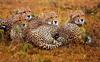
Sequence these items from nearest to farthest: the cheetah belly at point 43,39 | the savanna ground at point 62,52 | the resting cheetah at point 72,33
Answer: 1. the savanna ground at point 62,52
2. the cheetah belly at point 43,39
3. the resting cheetah at point 72,33

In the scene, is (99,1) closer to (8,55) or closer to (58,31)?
(58,31)

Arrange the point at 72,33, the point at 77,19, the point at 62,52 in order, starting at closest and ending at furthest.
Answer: the point at 62,52, the point at 72,33, the point at 77,19

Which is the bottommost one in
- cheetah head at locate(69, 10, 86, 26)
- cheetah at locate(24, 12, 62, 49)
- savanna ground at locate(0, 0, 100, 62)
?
savanna ground at locate(0, 0, 100, 62)

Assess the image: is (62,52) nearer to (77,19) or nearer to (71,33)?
(71,33)

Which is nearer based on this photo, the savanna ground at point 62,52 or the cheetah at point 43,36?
the savanna ground at point 62,52

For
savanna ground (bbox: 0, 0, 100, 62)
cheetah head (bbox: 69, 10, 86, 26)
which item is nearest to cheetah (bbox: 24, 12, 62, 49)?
savanna ground (bbox: 0, 0, 100, 62)

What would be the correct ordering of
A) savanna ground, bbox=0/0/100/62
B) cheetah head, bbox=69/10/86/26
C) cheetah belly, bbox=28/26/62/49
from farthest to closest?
cheetah head, bbox=69/10/86/26 → cheetah belly, bbox=28/26/62/49 → savanna ground, bbox=0/0/100/62

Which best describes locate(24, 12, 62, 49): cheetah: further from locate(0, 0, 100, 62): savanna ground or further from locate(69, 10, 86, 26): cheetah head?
locate(69, 10, 86, 26): cheetah head

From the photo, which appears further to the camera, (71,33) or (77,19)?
(77,19)

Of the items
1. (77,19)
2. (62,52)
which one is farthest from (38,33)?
(77,19)

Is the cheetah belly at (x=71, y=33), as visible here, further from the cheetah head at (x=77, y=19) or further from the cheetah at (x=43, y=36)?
the cheetah head at (x=77, y=19)

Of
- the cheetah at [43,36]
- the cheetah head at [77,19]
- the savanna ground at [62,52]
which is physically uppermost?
the cheetah head at [77,19]

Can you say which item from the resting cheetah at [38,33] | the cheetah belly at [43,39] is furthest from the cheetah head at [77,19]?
the cheetah belly at [43,39]

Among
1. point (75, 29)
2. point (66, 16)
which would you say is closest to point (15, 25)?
point (75, 29)
